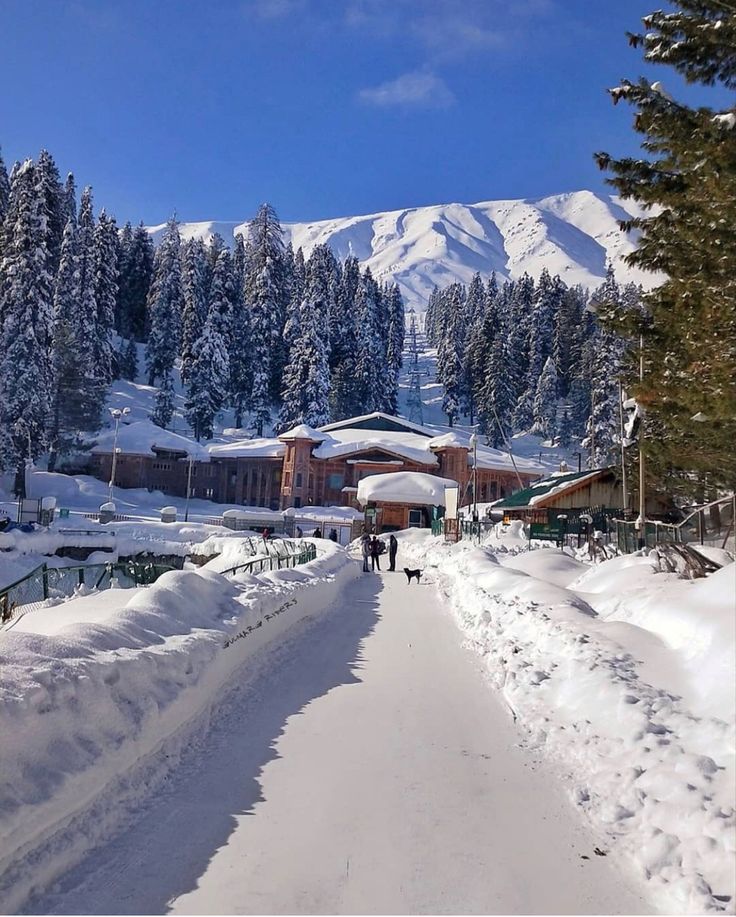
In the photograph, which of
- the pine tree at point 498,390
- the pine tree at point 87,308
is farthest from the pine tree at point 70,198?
the pine tree at point 498,390

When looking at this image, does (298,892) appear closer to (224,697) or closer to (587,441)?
(224,697)

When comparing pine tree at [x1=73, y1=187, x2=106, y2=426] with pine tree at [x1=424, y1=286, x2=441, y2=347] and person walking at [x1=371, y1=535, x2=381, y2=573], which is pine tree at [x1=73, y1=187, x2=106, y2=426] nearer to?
person walking at [x1=371, y1=535, x2=381, y2=573]

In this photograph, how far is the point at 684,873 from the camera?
431 cm

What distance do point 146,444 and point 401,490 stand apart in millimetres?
23449

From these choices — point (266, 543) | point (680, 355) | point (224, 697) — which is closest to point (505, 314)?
point (266, 543)

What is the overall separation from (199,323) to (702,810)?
279ft

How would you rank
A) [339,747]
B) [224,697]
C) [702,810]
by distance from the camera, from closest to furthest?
[702,810] → [339,747] → [224,697]

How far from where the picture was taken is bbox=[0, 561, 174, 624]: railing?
13.9 m

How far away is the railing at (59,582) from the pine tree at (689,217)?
40.4 feet

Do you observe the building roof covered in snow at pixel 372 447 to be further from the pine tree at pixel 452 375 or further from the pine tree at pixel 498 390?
the pine tree at pixel 452 375

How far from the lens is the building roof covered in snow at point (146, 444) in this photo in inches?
2562

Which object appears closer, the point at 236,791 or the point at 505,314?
the point at 236,791

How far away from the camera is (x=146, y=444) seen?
215 ft

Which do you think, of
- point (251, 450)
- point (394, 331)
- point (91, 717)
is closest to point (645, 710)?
point (91, 717)
